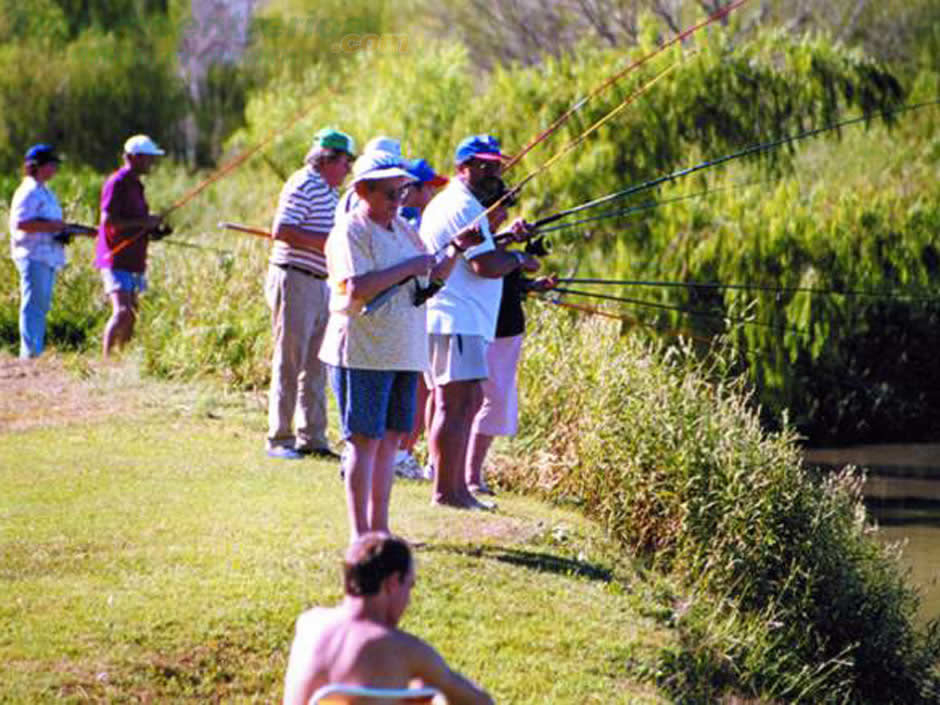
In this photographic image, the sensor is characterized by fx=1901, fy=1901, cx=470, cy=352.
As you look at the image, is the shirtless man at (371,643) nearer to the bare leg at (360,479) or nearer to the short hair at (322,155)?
the bare leg at (360,479)

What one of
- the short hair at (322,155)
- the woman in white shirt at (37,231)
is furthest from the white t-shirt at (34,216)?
the short hair at (322,155)

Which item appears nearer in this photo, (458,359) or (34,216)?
(458,359)

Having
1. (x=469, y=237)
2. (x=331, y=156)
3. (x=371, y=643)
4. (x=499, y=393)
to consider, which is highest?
(x=331, y=156)

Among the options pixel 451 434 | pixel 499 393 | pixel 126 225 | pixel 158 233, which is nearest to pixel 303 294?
pixel 499 393

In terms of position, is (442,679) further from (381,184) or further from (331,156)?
(331,156)

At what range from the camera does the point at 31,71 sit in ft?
103

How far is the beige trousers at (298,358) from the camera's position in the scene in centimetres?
952

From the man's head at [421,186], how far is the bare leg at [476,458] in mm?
1153

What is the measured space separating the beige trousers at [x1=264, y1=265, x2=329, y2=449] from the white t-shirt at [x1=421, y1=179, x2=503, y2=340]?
1.25 metres

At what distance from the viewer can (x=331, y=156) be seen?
30.1 feet

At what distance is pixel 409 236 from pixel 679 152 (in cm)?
1167

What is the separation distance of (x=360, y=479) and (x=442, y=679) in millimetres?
2488

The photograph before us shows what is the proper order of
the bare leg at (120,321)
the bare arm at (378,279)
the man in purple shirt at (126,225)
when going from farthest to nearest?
1. the bare leg at (120,321)
2. the man in purple shirt at (126,225)
3. the bare arm at (378,279)

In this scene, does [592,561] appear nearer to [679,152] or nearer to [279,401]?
[279,401]
